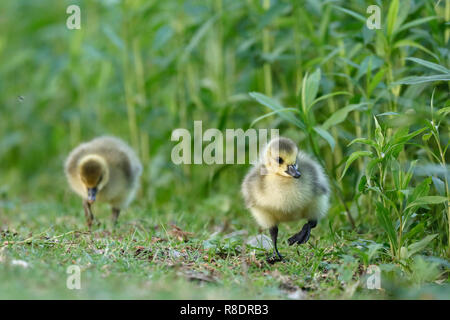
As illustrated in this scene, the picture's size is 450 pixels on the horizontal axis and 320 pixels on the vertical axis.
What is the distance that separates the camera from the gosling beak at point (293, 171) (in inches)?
170

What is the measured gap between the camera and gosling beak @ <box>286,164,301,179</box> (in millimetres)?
4316

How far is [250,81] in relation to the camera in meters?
6.91

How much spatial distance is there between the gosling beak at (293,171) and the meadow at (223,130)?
0.33 m

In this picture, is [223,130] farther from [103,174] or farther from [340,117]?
[340,117]

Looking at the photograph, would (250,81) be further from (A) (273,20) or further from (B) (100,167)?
(B) (100,167)

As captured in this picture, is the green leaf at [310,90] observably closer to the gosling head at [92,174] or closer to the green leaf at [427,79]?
the green leaf at [427,79]

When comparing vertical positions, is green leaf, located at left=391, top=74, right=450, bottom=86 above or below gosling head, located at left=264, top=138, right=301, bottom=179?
above

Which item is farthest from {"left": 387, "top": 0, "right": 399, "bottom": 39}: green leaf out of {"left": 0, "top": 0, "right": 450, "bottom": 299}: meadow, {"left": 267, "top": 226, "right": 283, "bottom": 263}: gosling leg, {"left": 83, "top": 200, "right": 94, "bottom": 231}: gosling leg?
{"left": 83, "top": 200, "right": 94, "bottom": 231}: gosling leg

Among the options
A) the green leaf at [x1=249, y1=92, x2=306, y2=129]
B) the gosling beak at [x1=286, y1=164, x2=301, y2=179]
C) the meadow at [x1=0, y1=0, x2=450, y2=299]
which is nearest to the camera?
the meadow at [x1=0, y1=0, x2=450, y2=299]

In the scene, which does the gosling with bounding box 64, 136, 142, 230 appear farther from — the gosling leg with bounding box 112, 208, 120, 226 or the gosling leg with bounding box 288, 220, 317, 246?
the gosling leg with bounding box 288, 220, 317, 246

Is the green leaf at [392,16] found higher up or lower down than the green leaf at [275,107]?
higher up

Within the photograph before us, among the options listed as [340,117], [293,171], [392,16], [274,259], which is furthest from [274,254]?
[392,16]

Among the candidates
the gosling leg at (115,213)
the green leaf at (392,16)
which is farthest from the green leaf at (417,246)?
the gosling leg at (115,213)

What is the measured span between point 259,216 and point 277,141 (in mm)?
570
